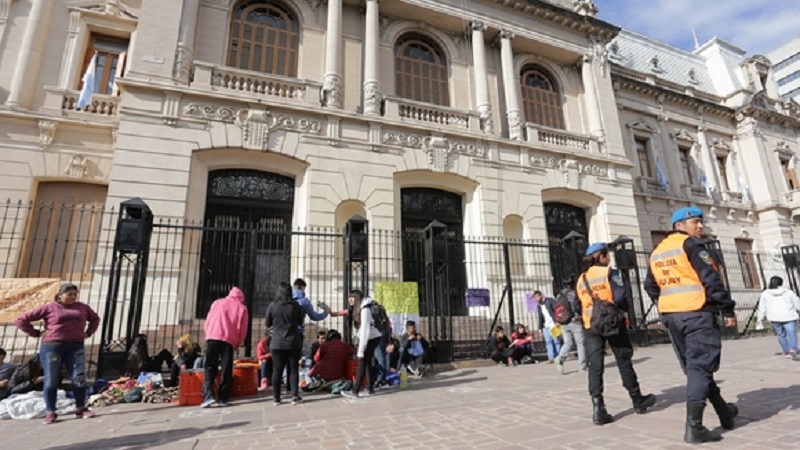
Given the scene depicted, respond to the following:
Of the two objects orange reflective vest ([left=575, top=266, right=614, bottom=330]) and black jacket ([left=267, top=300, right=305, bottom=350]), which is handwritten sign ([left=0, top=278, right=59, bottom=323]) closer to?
black jacket ([left=267, top=300, right=305, bottom=350])

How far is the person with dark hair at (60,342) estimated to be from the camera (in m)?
5.12

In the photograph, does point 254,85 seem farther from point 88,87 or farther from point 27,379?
point 27,379

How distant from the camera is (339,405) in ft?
17.9

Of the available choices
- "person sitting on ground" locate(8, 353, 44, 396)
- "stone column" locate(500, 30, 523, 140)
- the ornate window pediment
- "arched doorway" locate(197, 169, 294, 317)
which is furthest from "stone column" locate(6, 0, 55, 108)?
the ornate window pediment

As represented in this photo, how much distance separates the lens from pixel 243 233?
1056 centimetres

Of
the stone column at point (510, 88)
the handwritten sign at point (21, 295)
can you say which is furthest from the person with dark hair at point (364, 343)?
the stone column at point (510, 88)

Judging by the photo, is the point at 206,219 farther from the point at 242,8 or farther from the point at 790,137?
the point at 790,137

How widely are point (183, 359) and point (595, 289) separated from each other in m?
6.63

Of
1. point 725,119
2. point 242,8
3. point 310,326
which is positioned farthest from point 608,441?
point 725,119

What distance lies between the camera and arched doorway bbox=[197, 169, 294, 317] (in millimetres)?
10469

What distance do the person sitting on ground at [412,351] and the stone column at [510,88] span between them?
9412mm

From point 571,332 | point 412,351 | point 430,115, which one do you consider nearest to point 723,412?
point 571,332

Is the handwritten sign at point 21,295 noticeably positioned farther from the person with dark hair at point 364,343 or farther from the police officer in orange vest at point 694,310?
the police officer in orange vest at point 694,310

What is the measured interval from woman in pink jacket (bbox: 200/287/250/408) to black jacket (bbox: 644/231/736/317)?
5.63 meters
